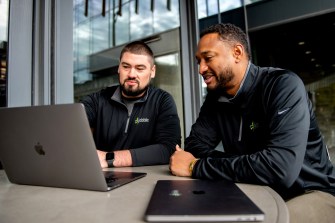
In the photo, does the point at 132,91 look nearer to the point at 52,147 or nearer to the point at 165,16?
the point at 52,147

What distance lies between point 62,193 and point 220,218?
1.71ft

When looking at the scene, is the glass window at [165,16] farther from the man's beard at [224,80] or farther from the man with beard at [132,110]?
Answer: the man's beard at [224,80]

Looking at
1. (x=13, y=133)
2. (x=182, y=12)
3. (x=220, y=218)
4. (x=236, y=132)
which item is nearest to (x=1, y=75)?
(x=13, y=133)

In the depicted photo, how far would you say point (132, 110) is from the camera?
1.89 metres

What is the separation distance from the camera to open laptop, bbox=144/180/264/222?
21.7 inches

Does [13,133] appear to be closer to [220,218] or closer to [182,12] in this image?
[220,218]

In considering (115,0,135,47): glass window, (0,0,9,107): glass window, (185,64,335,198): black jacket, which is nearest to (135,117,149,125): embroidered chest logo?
(185,64,335,198): black jacket

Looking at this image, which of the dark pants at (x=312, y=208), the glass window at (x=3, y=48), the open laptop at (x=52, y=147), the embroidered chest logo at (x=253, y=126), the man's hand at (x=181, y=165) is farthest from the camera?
the glass window at (x=3, y=48)

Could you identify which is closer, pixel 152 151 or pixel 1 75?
pixel 152 151

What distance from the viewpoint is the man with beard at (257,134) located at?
1005mm

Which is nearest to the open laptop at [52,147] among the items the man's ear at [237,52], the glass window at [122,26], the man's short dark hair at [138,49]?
the man's ear at [237,52]

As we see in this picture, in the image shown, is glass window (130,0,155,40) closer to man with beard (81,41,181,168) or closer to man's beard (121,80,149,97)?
man with beard (81,41,181,168)

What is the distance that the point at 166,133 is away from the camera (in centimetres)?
171

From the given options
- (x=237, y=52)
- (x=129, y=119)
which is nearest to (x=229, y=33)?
(x=237, y=52)
